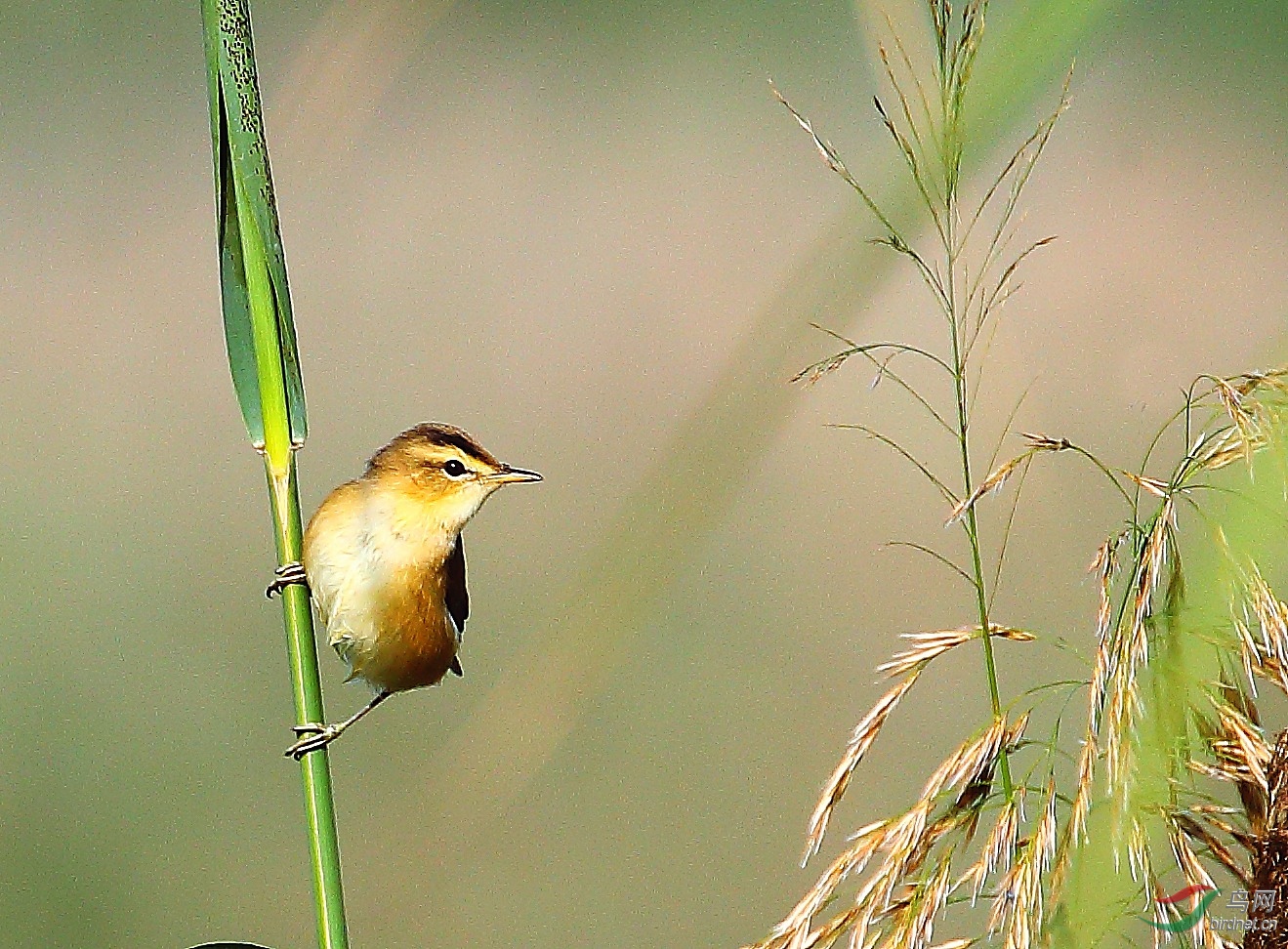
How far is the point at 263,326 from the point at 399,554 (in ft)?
0.51

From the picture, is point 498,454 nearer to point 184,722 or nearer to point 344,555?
point 184,722

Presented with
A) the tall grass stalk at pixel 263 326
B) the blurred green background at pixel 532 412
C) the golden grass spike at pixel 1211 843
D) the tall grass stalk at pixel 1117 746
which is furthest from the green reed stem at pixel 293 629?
the blurred green background at pixel 532 412

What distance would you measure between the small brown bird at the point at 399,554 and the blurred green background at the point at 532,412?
0.44m

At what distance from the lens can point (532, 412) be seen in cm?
87

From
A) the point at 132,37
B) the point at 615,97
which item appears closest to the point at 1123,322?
the point at 615,97

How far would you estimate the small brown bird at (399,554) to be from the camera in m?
0.38

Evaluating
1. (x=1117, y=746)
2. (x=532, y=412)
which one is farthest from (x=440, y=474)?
(x=532, y=412)

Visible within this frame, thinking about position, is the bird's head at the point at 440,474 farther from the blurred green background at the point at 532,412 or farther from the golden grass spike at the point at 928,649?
the blurred green background at the point at 532,412

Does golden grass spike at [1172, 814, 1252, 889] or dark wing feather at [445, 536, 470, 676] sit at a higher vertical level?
dark wing feather at [445, 536, 470, 676]

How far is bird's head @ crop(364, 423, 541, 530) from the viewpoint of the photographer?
42 centimetres

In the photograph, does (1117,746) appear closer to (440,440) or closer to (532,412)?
(440,440)

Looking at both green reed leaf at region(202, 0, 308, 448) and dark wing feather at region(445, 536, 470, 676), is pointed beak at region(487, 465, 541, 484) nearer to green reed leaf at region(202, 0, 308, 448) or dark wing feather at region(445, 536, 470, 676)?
dark wing feather at region(445, 536, 470, 676)

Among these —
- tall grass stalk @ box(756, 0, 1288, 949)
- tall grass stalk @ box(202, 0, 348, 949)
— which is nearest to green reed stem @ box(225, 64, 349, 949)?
tall grass stalk @ box(202, 0, 348, 949)

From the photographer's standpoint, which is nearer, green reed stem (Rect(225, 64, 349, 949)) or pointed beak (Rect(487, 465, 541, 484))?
green reed stem (Rect(225, 64, 349, 949))
